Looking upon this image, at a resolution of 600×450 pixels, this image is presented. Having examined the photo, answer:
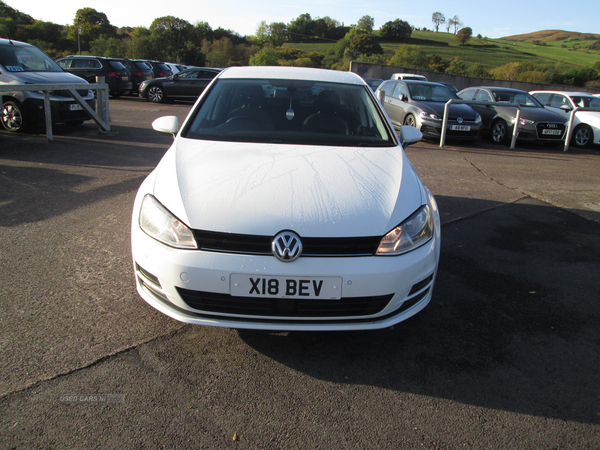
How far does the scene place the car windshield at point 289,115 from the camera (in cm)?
328

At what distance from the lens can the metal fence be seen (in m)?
7.55

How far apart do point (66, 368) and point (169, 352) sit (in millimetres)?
510

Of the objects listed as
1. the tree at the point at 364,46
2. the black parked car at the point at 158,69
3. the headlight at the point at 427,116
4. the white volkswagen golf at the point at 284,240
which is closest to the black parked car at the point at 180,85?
the black parked car at the point at 158,69

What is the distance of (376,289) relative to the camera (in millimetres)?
2195

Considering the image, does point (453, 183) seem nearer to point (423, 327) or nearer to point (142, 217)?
point (423, 327)

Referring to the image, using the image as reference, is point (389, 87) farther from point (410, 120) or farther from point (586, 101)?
point (586, 101)

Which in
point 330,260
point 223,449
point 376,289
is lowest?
point 223,449

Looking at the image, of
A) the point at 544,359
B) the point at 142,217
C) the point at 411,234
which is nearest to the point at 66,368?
the point at 142,217

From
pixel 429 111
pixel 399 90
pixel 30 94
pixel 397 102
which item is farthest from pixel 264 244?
pixel 399 90

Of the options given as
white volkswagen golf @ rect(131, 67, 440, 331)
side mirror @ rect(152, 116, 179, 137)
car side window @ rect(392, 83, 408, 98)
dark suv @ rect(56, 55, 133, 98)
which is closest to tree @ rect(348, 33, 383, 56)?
dark suv @ rect(56, 55, 133, 98)

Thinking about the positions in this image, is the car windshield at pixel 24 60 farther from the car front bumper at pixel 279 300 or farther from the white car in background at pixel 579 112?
the white car in background at pixel 579 112

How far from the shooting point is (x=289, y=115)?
3.48 m

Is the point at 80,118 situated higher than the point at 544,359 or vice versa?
the point at 80,118

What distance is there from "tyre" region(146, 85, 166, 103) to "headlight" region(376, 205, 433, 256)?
16515 mm
